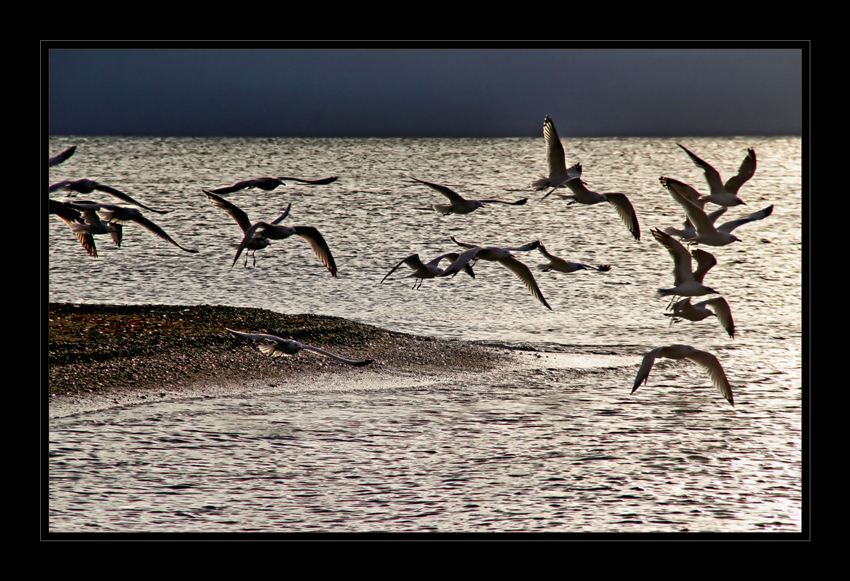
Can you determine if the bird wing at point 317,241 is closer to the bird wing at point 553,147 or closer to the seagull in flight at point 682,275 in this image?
the bird wing at point 553,147

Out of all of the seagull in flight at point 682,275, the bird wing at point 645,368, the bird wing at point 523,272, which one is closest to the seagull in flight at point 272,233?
the bird wing at point 523,272

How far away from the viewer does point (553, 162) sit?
19.2 m

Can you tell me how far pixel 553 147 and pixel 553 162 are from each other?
12.6 inches

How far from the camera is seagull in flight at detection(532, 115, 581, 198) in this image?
18.8 metres

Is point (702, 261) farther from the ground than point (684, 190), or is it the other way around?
point (684, 190)

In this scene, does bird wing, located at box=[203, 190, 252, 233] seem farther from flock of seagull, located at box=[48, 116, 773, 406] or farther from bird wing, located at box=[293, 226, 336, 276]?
bird wing, located at box=[293, 226, 336, 276]

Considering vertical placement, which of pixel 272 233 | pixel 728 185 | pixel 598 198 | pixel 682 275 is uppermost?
pixel 728 185

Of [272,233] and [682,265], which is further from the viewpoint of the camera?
[682,265]

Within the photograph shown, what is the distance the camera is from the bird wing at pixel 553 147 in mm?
18734

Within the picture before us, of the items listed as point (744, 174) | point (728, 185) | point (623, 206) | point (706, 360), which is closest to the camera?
point (706, 360)

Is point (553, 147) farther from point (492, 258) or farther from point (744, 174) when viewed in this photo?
point (744, 174)

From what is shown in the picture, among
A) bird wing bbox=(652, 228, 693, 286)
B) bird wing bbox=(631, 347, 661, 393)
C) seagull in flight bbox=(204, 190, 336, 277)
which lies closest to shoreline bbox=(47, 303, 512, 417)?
seagull in flight bbox=(204, 190, 336, 277)

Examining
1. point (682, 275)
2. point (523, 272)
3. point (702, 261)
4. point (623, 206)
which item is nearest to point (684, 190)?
point (623, 206)
